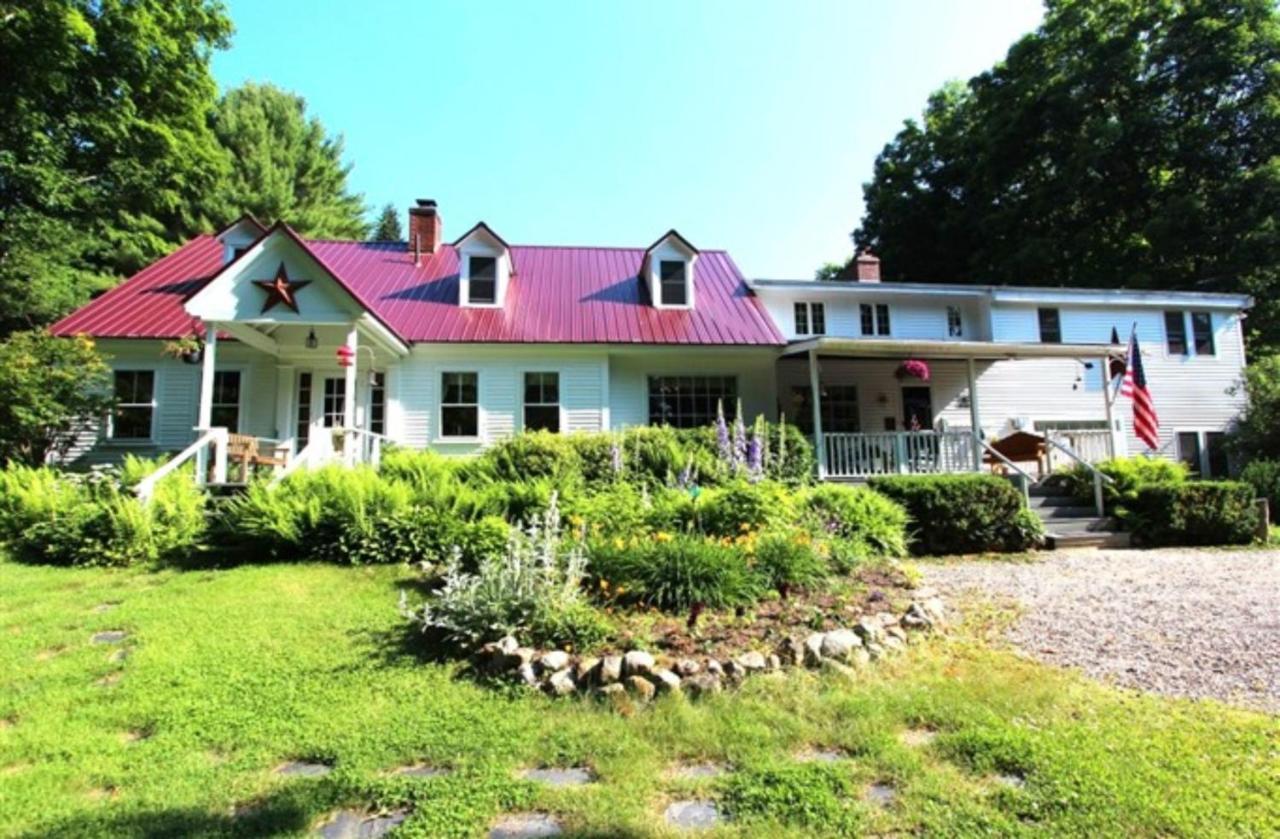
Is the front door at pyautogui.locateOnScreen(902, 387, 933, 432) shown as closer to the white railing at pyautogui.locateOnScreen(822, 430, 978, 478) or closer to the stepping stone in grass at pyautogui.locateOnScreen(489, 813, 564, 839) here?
the white railing at pyautogui.locateOnScreen(822, 430, 978, 478)

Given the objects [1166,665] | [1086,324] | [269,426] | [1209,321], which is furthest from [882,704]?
[1209,321]

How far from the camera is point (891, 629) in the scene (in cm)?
528

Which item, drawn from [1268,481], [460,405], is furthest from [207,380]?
[1268,481]

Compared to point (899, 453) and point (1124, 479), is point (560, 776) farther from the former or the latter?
point (1124, 479)

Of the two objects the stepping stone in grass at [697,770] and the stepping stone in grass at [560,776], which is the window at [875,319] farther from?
the stepping stone in grass at [560,776]

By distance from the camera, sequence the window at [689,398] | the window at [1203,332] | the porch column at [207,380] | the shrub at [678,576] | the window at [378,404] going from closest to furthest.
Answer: the shrub at [678,576] → the porch column at [207,380] → the window at [378,404] → the window at [689,398] → the window at [1203,332]

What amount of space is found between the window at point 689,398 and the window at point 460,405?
4035 mm

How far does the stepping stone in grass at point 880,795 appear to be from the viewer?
9.69 ft

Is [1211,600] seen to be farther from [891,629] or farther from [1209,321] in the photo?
[1209,321]

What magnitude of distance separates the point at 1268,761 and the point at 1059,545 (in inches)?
339

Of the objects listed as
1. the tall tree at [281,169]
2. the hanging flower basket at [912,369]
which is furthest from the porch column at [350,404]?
the tall tree at [281,169]

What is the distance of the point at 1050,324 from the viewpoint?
19406 mm

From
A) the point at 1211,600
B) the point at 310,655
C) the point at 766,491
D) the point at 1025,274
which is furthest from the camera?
the point at 1025,274

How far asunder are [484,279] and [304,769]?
1387cm
